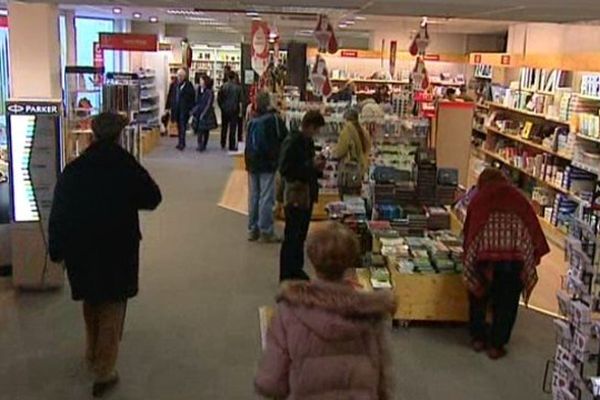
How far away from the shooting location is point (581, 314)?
4.08 meters

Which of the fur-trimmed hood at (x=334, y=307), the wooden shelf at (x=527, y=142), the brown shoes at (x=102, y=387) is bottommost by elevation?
the brown shoes at (x=102, y=387)

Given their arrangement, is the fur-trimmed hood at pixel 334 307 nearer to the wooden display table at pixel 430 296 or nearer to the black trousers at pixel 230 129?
the wooden display table at pixel 430 296

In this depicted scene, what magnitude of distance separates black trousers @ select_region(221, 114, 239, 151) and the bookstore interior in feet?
5.15

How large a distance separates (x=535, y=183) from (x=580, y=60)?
2366 mm

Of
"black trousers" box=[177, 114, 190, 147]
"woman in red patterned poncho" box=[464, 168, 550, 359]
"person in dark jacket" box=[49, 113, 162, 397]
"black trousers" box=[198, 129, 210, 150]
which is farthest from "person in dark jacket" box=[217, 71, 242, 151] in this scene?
"person in dark jacket" box=[49, 113, 162, 397]

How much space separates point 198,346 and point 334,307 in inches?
120

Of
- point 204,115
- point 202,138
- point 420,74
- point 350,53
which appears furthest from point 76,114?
point 350,53

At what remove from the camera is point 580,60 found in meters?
9.16

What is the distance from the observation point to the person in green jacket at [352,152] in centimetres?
871

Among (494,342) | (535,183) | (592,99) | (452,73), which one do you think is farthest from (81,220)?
(452,73)

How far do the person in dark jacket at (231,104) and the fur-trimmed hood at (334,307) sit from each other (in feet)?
44.7

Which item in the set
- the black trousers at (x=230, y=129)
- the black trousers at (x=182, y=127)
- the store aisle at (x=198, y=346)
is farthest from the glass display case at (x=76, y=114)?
the black trousers at (x=230, y=129)

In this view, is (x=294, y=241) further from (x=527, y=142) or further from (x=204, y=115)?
(x=204, y=115)

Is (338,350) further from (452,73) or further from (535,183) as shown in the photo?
(452,73)
